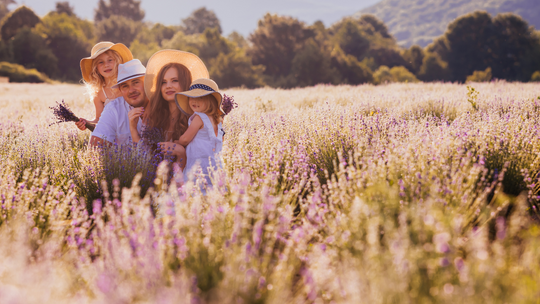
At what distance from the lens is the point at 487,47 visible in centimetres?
4131

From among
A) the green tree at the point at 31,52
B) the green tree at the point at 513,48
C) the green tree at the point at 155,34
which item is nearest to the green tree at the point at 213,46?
the green tree at the point at 155,34

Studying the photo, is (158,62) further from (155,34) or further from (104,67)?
(155,34)

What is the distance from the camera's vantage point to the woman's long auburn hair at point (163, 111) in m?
3.57

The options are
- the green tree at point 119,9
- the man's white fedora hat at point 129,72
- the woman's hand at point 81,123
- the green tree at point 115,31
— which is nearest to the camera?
the man's white fedora hat at point 129,72

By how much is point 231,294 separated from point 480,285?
3.11 ft

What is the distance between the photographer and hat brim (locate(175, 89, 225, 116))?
10.5ft

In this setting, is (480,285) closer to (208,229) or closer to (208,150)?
(208,229)

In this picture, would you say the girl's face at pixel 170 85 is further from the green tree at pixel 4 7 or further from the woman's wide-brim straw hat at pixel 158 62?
the green tree at pixel 4 7

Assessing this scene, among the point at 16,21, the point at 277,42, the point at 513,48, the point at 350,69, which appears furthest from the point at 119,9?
the point at 513,48

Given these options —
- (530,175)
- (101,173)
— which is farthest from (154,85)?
(530,175)

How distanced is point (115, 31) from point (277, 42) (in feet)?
75.3

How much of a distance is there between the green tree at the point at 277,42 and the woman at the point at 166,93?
31.5 metres

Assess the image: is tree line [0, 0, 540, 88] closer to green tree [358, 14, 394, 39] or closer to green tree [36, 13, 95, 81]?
green tree [36, 13, 95, 81]

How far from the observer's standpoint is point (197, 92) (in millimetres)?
3234
